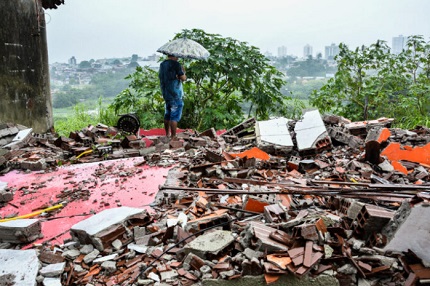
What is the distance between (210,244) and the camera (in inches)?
122

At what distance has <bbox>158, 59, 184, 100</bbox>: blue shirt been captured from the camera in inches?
277

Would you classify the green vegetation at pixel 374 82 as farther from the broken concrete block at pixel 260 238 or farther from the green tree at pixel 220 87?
the broken concrete block at pixel 260 238

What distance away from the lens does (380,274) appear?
2.78 meters

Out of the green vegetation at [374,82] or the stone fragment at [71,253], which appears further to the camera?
the green vegetation at [374,82]

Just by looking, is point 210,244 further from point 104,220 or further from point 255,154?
point 255,154

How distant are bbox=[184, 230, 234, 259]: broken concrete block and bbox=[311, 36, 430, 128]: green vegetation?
699 cm

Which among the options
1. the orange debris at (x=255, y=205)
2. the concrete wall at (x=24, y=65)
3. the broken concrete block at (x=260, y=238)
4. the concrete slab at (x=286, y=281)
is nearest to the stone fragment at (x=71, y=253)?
the concrete slab at (x=286, y=281)

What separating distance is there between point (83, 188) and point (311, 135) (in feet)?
12.4

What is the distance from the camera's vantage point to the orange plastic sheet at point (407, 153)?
520cm

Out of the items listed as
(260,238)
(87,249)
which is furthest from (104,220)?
(260,238)

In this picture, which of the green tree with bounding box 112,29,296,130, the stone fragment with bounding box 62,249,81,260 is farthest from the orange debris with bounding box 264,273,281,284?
the green tree with bounding box 112,29,296,130

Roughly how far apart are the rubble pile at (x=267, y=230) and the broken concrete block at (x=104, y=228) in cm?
1

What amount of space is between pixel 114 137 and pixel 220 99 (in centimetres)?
311

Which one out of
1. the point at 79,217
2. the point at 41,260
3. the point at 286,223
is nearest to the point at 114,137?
the point at 79,217
